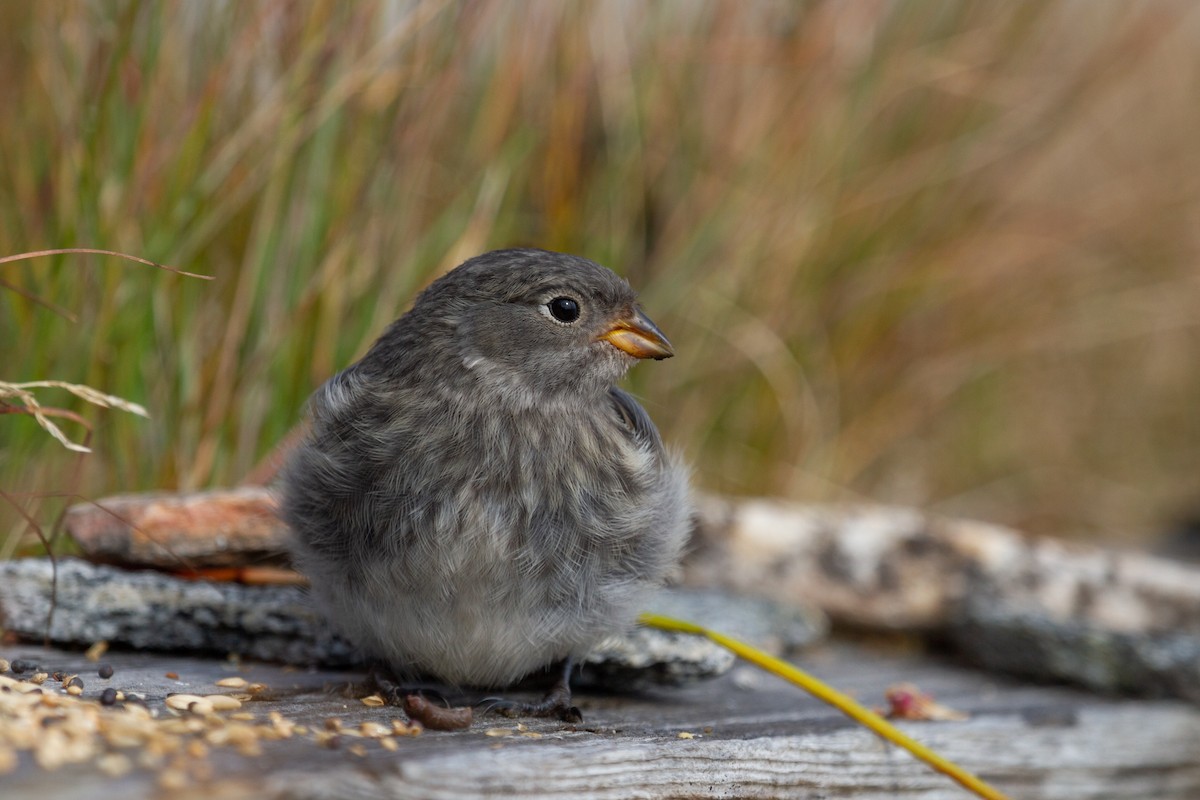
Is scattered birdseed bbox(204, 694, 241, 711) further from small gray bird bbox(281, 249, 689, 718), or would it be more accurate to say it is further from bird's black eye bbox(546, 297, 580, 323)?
bird's black eye bbox(546, 297, 580, 323)

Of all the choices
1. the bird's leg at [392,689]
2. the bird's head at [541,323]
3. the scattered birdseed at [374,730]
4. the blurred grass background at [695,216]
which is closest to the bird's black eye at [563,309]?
the bird's head at [541,323]

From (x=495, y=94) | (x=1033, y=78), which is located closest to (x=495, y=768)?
(x=495, y=94)

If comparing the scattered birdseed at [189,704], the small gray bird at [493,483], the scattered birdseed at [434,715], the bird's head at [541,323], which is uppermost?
the bird's head at [541,323]

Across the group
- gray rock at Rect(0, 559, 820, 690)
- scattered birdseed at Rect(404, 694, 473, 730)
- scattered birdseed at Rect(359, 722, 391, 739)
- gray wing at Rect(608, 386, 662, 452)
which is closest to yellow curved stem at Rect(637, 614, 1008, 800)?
gray rock at Rect(0, 559, 820, 690)

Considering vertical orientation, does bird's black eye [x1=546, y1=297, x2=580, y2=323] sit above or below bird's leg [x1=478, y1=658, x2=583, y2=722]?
above

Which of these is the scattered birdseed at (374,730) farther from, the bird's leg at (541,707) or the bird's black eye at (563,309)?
the bird's black eye at (563,309)

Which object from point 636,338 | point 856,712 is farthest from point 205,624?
point 856,712
